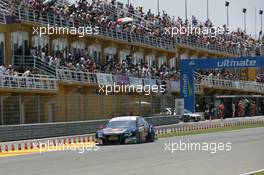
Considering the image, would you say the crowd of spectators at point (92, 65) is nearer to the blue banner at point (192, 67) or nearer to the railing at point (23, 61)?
the railing at point (23, 61)

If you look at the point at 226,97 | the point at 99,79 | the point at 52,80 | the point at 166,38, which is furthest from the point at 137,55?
the point at 52,80

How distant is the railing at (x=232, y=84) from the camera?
72.4 metres

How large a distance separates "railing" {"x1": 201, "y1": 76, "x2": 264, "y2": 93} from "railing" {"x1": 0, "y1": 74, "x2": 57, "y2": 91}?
99.0 ft

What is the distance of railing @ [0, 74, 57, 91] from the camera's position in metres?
38.1

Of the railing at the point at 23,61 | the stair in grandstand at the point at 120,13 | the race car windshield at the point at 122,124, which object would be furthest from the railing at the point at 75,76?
the race car windshield at the point at 122,124

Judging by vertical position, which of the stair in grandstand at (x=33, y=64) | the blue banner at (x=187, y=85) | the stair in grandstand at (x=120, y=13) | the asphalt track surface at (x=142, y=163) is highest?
the stair in grandstand at (x=120, y=13)

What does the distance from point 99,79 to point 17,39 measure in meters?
6.92

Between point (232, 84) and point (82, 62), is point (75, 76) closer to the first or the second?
point (82, 62)

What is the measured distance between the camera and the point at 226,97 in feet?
242

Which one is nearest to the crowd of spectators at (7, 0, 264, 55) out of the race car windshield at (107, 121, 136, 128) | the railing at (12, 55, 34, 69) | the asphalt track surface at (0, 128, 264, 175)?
the railing at (12, 55, 34, 69)

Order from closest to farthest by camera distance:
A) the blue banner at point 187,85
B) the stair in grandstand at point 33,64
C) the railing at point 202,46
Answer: the stair in grandstand at point 33,64 → the blue banner at point 187,85 → the railing at point 202,46

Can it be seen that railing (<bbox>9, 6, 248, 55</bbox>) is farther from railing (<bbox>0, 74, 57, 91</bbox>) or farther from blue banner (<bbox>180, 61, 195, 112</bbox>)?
blue banner (<bbox>180, 61, 195, 112</bbox>)

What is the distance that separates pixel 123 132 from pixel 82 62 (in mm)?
23734

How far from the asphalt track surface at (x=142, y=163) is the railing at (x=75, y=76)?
23586mm
